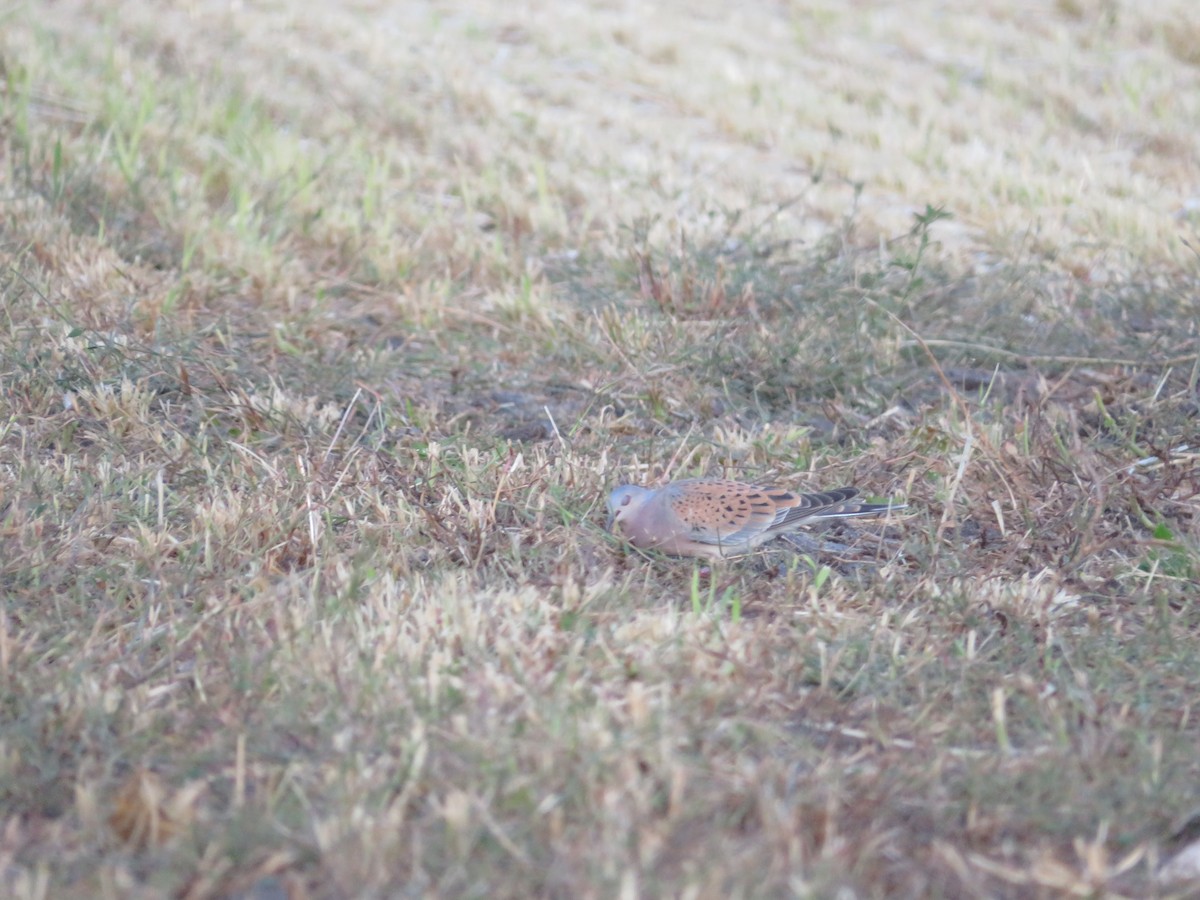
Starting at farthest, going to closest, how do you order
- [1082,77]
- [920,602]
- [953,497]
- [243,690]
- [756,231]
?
1. [1082,77]
2. [756,231]
3. [953,497]
4. [920,602]
5. [243,690]

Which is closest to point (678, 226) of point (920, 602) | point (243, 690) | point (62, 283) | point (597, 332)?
point (597, 332)

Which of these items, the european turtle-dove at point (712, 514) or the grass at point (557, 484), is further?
the european turtle-dove at point (712, 514)

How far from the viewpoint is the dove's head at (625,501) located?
317 centimetres

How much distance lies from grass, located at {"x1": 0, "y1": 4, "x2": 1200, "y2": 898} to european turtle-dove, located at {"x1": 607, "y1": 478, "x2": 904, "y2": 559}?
7 centimetres

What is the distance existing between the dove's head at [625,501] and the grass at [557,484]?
8 centimetres

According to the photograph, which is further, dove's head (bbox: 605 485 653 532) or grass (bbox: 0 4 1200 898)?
dove's head (bbox: 605 485 653 532)

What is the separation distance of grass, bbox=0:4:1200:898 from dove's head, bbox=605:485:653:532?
75 mm

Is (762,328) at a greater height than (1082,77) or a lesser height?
lesser

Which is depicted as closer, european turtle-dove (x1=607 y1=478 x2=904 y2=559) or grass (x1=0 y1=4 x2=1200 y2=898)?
grass (x1=0 y1=4 x2=1200 y2=898)

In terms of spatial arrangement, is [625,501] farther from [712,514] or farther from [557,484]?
[557,484]

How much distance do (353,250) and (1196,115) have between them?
210 inches

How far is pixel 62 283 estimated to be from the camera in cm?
428

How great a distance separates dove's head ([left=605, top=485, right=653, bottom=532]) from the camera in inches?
125

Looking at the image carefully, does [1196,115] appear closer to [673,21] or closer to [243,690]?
[673,21]
